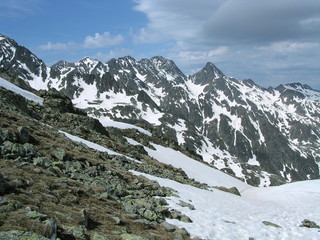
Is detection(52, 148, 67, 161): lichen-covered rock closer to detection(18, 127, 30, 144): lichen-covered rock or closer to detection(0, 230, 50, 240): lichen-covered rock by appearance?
detection(18, 127, 30, 144): lichen-covered rock

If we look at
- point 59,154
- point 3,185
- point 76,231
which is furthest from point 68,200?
point 59,154

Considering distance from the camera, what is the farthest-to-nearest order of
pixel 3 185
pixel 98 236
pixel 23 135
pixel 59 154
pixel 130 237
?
pixel 59 154
pixel 23 135
pixel 3 185
pixel 130 237
pixel 98 236

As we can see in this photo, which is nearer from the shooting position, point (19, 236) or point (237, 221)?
point (19, 236)

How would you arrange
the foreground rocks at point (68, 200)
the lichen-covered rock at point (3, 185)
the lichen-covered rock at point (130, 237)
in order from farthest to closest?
the lichen-covered rock at point (3, 185) → the lichen-covered rock at point (130, 237) → the foreground rocks at point (68, 200)

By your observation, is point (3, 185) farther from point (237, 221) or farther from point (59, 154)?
point (237, 221)

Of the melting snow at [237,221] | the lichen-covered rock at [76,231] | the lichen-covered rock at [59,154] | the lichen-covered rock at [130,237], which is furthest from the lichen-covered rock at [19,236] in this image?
the lichen-covered rock at [59,154]

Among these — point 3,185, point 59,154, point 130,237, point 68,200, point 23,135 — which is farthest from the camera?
point 59,154

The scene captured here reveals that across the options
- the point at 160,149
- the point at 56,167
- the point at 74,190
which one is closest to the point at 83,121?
the point at 160,149

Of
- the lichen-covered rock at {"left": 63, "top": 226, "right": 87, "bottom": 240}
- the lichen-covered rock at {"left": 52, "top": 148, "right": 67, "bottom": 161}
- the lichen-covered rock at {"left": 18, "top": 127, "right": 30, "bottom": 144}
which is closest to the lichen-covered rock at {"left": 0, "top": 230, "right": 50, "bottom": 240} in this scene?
the lichen-covered rock at {"left": 63, "top": 226, "right": 87, "bottom": 240}

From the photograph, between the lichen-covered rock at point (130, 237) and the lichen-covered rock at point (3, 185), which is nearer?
the lichen-covered rock at point (130, 237)

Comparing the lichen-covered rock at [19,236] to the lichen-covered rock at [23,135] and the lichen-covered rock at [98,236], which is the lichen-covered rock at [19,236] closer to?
the lichen-covered rock at [98,236]

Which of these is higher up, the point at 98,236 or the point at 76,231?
the point at 76,231

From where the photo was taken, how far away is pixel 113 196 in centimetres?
1591

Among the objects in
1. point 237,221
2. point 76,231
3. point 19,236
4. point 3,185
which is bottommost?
point 237,221
